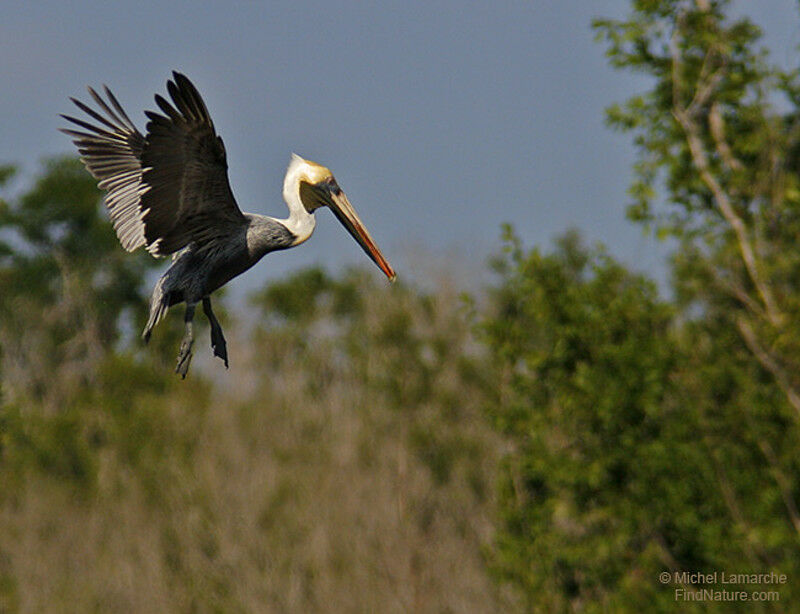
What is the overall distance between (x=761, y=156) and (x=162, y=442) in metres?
25.4

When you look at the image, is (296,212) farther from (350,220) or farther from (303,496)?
(303,496)

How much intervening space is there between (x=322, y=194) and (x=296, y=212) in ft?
0.55

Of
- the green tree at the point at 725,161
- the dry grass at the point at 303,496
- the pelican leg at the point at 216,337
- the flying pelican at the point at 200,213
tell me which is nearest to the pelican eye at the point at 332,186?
the flying pelican at the point at 200,213

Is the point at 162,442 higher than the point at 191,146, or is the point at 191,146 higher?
the point at 162,442

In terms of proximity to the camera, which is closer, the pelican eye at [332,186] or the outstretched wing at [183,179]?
the outstretched wing at [183,179]

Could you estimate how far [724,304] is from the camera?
76.7 feet

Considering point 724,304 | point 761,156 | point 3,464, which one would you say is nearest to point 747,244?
point 761,156

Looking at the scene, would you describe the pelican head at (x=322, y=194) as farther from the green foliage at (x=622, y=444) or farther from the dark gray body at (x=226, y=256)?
the green foliage at (x=622, y=444)

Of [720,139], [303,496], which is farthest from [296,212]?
[303,496]

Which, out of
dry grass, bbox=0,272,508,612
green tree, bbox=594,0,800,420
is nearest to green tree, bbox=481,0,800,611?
green tree, bbox=594,0,800,420

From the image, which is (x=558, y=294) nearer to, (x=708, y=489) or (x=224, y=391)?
(x=708, y=489)

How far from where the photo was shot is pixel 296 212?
771 cm

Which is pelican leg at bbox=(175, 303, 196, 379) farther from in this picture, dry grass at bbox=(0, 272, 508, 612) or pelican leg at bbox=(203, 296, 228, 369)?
dry grass at bbox=(0, 272, 508, 612)

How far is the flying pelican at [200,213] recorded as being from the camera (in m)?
7.33
